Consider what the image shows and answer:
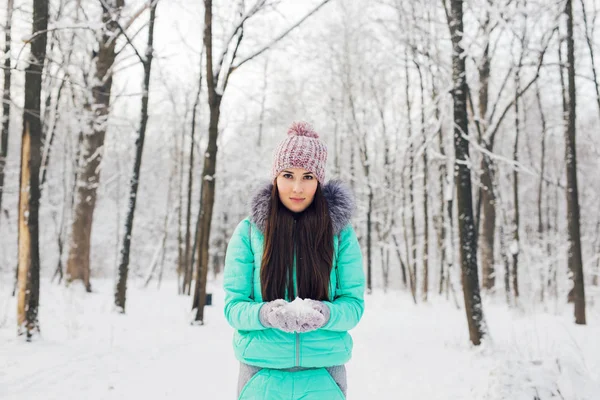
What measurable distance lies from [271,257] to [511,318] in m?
10.2

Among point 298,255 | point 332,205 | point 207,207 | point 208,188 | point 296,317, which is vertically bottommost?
point 296,317

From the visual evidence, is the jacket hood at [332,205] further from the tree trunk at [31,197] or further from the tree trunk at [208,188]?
the tree trunk at [208,188]

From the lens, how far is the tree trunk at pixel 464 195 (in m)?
6.63

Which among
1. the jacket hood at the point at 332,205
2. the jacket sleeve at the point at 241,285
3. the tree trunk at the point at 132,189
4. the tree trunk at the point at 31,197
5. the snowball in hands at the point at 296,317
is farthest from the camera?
the tree trunk at the point at 132,189

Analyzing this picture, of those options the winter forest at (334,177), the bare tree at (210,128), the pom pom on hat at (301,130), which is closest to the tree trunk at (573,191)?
the winter forest at (334,177)

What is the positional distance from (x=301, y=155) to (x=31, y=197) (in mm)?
5330

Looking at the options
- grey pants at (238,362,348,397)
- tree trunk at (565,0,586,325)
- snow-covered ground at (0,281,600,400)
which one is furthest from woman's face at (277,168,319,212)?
A: tree trunk at (565,0,586,325)

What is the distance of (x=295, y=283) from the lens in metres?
1.85

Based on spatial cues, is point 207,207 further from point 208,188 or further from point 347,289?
point 347,289

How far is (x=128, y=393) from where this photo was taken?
416 cm

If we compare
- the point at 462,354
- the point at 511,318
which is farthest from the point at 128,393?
the point at 511,318

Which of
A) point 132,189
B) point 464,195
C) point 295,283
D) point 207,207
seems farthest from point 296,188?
point 132,189

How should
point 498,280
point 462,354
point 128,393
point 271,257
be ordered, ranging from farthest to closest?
point 498,280, point 462,354, point 128,393, point 271,257

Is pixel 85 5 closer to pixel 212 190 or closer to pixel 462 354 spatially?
pixel 212 190
